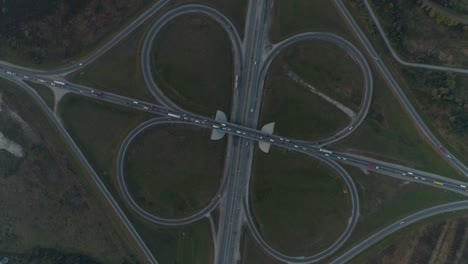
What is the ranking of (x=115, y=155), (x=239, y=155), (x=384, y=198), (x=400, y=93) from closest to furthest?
(x=384, y=198), (x=400, y=93), (x=239, y=155), (x=115, y=155)

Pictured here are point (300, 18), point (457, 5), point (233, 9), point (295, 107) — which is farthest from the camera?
point (233, 9)

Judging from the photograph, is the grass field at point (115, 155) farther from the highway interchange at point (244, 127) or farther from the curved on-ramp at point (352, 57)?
the curved on-ramp at point (352, 57)

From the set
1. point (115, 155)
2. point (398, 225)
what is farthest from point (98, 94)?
point (398, 225)

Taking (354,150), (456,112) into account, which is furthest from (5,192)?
(456,112)

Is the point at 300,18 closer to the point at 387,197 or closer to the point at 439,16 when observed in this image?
the point at 439,16

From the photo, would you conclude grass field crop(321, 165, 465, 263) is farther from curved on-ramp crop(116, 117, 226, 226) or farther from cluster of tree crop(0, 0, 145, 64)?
cluster of tree crop(0, 0, 145, 64)

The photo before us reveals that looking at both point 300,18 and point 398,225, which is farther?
point 300,18

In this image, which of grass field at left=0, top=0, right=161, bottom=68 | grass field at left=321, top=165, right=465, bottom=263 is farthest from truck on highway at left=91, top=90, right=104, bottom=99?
grass field at left=321, top=165, right=465, bottom=263
